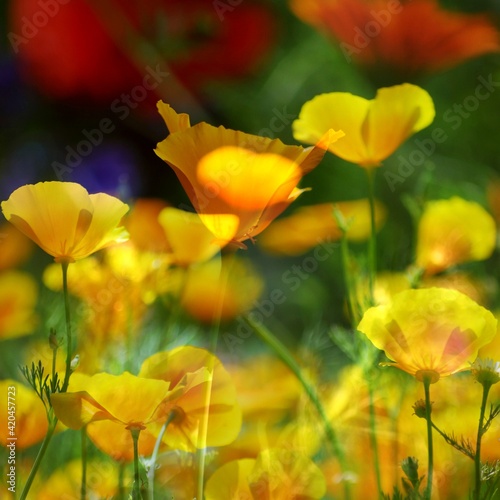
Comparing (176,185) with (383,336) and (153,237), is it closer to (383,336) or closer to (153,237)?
(153,237)

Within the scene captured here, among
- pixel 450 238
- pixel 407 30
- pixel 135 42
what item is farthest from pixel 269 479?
pixel 135 42

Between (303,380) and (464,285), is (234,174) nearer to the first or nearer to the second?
(303,380)

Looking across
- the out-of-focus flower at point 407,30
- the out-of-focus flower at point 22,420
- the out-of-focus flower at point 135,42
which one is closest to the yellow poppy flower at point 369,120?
the out-of-focus flower at point 22,420

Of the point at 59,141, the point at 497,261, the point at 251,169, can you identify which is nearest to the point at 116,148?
the point at 59,141

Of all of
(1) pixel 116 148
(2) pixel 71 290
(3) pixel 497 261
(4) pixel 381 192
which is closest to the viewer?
(2) pixel 71 290

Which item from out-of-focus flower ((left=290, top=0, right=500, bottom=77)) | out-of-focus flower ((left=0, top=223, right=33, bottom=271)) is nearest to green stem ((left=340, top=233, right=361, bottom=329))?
out-of-focus flower ((left=0, top=223, right=33, bottom=271))
